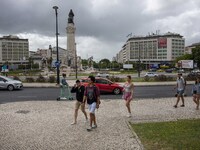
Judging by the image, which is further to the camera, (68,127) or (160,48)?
(160,48)

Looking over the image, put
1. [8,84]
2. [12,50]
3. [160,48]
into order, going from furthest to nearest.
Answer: [12,50] < [160,48] < [8,84]

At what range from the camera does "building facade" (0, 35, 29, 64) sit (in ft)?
600

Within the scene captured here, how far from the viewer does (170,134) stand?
8.33m

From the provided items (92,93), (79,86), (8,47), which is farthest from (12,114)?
(8,47)

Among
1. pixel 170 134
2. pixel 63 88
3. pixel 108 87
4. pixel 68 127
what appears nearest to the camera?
pixel 170 134

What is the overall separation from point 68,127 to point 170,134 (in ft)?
11.8

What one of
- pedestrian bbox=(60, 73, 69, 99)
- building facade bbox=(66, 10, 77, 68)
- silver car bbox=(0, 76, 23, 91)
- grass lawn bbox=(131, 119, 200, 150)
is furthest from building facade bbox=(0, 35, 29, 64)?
grass lawn bbox=(131, 119, 200, 150)

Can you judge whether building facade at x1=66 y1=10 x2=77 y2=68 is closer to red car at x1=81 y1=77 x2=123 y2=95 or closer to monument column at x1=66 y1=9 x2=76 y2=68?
monument column at x1=66 y1=9 x2=76 y2=68

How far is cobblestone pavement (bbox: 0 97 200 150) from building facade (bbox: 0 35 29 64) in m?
175

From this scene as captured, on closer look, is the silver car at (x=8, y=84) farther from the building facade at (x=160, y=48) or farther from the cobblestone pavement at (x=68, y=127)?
the building facade at (x=160, y=48)

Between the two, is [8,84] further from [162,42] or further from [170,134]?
[162,42]

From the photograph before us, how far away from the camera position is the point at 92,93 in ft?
30.8

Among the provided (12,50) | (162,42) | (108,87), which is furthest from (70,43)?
(12,50)

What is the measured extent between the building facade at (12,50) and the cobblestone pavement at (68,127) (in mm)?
175158
